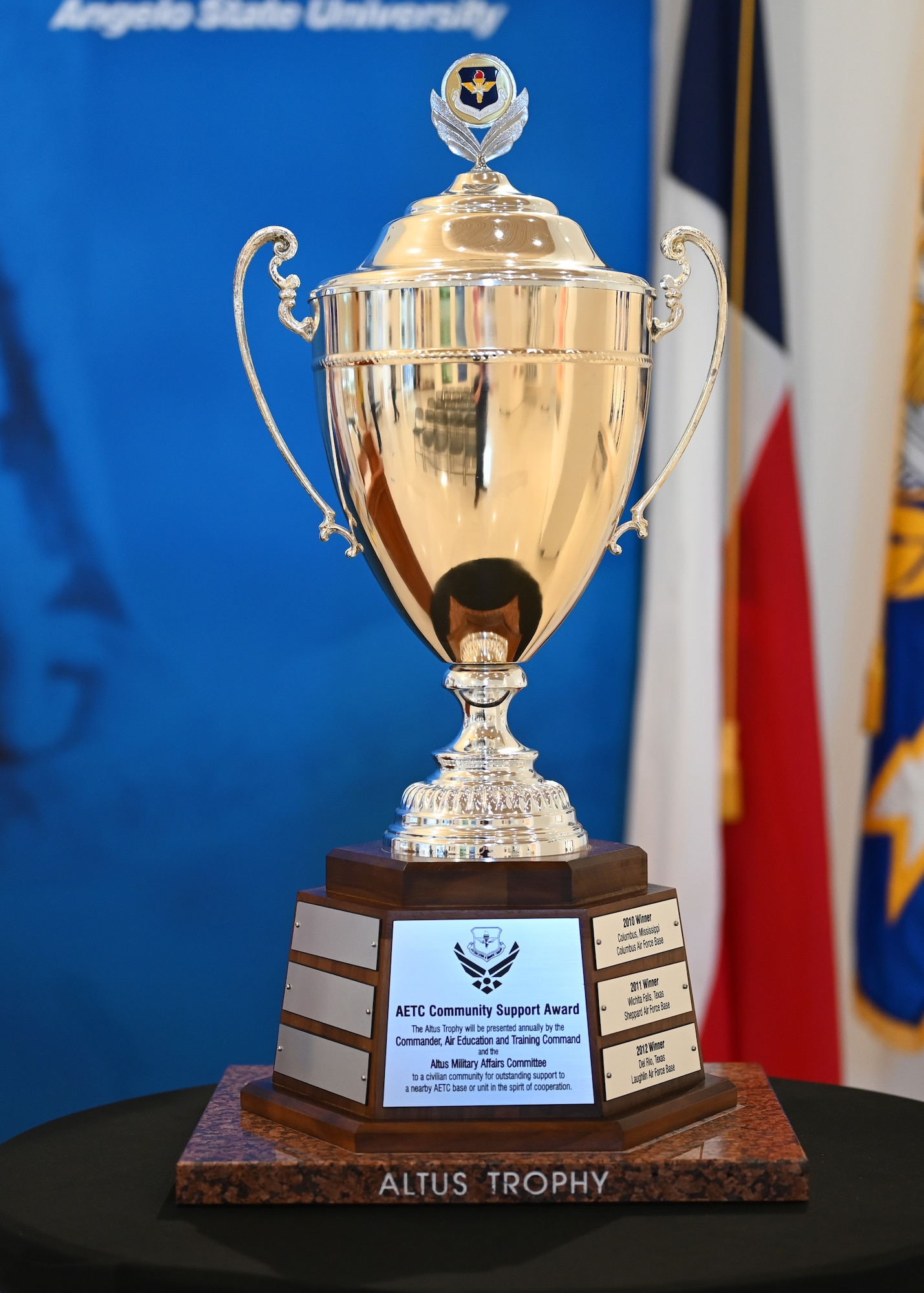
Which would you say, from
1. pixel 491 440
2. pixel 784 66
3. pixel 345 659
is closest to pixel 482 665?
pixel 491 440

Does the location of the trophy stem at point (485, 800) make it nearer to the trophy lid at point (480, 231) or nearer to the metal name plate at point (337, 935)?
the metal name plate at point (337, 935)

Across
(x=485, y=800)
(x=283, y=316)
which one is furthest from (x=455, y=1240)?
(x=283, y=316)

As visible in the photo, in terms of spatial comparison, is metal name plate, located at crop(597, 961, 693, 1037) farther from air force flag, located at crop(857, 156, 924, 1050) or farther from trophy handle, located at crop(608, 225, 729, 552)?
air force flag, located at crop(857, 156, 924, 1050)

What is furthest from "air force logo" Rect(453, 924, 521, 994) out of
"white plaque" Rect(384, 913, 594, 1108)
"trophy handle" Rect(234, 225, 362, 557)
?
"trophy handle" Rect(234, 225, 362, 557)

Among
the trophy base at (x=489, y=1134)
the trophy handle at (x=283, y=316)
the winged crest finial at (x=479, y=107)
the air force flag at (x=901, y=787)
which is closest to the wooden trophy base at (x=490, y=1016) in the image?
the trophy base at (x=489, y=1134)

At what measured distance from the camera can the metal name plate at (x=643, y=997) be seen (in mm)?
1021

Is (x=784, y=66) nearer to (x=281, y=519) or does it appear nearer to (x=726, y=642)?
(x=726, y=642)

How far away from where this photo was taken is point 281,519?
6.45ft

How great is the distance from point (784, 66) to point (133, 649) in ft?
→ 3.84

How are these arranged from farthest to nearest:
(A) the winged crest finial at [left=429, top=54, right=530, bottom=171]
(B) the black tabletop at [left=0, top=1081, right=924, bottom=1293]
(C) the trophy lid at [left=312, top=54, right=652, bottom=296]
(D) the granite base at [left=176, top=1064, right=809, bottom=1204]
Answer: (A) the winged crest finial at [left=429, top=54, right=530, bottom=171]
(C) the trophy lid at [left=312, top=54, right=652, bottom=296]
(D) the granite base at [left=176, top=1064, right=809, bottom=1204]
(B) the black tabletop at [left=0, top=1081, right=924, bottom=1293]

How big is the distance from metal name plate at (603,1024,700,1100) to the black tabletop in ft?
0.29

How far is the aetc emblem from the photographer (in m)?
1.18

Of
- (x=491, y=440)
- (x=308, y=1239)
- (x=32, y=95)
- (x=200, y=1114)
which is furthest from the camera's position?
(x=32, y=95)

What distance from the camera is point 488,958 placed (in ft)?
3.35
